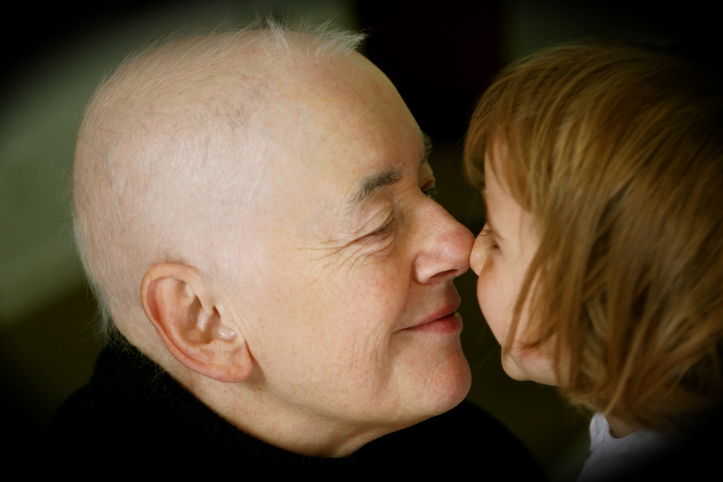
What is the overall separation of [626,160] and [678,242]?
0.16m

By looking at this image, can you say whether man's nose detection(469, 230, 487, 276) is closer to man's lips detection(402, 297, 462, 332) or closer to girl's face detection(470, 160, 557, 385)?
girl's face detection(470, 160, 557, 385)

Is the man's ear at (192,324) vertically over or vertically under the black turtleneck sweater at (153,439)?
over

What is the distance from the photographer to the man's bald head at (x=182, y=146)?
3.82ft

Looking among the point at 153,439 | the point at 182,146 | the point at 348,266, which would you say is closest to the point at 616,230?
the point at 348,266

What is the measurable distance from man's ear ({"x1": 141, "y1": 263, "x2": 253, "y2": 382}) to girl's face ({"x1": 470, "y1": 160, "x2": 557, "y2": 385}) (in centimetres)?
52

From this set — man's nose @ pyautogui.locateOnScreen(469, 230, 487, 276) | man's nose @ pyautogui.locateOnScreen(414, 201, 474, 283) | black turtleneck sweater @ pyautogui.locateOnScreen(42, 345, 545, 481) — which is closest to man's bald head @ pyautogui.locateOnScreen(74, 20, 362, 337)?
black turtleneck sweater @ pyautogui.locateOnScreen(42, 345, 545, 481)

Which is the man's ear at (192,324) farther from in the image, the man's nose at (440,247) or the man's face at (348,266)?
the man's nose at (440,247)

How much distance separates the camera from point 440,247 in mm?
1277

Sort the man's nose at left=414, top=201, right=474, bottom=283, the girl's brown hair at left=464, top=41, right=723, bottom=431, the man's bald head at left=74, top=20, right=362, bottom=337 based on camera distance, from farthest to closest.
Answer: the man's nose at left=414, top=201, right=474, bottom=283, the man's bald head at left=74, top=20, right=362, bottom=337, the girl's brown hair at left=464, top=41, right=723, bottom=431

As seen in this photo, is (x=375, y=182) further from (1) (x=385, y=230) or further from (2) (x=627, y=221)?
(2) (x=627, y=221)

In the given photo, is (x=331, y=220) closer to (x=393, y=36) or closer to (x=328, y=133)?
(x=328, y=133)

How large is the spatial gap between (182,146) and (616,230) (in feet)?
2.68

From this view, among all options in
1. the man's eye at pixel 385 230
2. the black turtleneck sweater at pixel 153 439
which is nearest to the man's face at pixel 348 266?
the man's eye at pixel 385 230

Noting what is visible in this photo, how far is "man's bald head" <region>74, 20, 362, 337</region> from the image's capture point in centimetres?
117
